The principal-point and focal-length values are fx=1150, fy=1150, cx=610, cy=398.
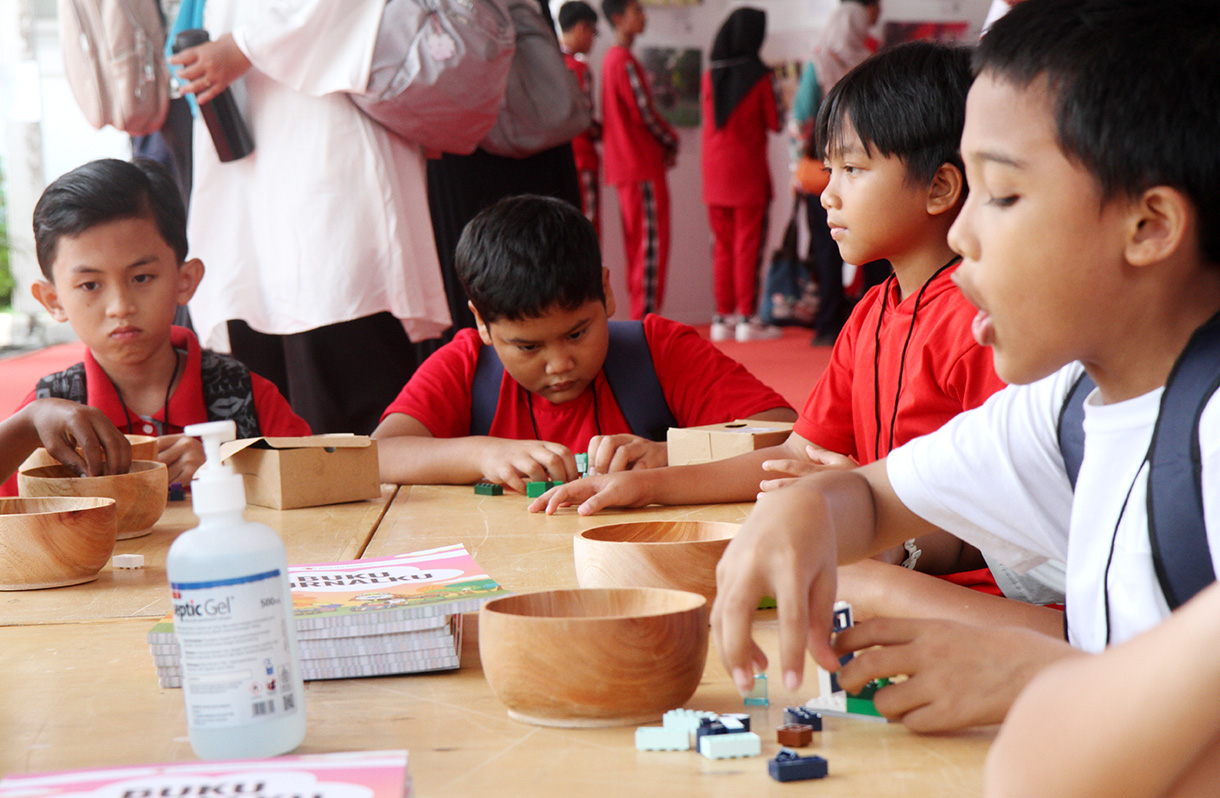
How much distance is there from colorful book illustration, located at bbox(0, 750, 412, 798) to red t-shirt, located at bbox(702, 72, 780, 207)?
7.02 metres

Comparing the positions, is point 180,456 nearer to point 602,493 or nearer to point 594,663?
point 602,493

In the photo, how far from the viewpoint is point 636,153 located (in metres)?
7.49

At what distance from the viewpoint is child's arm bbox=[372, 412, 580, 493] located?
5.60ft

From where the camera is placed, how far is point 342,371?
278 cm

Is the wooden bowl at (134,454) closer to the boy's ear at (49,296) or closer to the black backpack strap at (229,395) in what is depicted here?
the black backpack strap at (229,395)

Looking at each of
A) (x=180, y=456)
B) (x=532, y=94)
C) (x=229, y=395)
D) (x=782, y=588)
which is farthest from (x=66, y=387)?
(x=782, y=588)

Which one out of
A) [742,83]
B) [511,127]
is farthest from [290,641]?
[742,83]

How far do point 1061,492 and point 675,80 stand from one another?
26.3 ft

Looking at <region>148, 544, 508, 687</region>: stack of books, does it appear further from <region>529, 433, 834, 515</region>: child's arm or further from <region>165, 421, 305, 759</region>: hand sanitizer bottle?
<region>529, 433, 834, 515</region>: child's arm

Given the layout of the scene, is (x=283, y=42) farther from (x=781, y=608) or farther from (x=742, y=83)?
(x=742, y=83)

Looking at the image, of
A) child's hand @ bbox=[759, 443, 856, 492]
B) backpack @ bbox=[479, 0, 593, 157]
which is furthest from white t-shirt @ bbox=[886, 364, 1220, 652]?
backpack @ bbox=[479, 0, 593, 157]

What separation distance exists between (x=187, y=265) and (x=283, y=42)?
51cm

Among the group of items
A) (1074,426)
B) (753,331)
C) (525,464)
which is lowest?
(753,331)

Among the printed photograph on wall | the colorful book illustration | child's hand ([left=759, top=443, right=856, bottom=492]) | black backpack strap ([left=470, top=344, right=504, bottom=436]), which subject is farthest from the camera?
the printed photograph on wall
